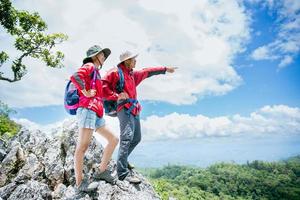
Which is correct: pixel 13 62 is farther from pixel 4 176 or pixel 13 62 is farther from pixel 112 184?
pixel 112 184

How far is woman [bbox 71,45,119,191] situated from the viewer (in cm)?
516

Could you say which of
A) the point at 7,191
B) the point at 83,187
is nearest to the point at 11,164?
the point at 7,191

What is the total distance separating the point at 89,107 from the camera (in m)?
5.19

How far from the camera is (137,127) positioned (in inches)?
249

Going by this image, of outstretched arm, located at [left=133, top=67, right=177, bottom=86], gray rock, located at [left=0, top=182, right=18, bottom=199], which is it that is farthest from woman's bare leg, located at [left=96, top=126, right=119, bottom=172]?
gray rock, located at [left=0, top=182, right=18, bottom=199]

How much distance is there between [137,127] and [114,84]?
1.02 m

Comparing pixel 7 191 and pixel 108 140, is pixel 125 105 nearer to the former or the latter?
pixel 108 140

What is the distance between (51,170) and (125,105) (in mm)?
2482

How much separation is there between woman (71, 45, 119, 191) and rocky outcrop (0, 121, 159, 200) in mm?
555

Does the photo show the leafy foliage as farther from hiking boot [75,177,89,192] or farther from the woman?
the woman

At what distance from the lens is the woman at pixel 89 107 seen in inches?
203

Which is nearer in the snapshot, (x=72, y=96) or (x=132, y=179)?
(x=72, y=96)

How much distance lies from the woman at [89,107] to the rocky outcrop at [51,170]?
0.55 meters

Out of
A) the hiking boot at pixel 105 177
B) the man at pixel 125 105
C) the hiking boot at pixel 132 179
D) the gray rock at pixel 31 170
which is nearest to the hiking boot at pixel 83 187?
the hiking boot at pixel 105 177
